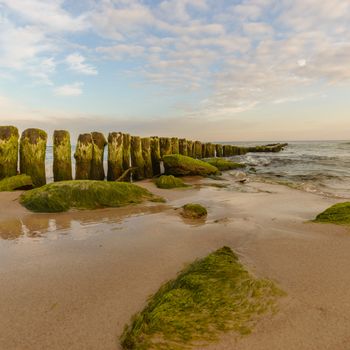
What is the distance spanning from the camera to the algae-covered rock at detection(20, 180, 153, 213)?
19.2ft

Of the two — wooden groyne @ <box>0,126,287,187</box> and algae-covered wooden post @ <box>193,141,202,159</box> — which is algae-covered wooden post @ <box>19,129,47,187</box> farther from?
algae-covered wooden post @ <box>193,141,202,159</box>

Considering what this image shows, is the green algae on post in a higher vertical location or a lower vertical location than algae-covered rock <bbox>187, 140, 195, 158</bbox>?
lower

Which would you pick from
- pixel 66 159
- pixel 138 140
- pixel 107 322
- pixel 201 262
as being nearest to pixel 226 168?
pixel 138 140

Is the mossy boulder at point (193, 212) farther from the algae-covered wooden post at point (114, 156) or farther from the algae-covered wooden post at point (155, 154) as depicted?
the algae-covered wooden post at point (155, 154)

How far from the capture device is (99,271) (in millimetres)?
2830

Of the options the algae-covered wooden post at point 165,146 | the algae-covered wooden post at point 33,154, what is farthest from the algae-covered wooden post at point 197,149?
the algae-covered wooden post at point 33,154

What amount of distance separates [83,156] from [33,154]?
→ 1.52 metres

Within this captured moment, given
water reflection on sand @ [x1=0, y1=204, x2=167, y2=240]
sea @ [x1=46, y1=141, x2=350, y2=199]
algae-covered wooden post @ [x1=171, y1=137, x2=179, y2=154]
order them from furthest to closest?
algae-covered wooden post @ [x1=171, y1=137, x2=179, y2=154], sea @ [x1=46, y1=141, x2=350, y2=199], water reflection on sand @ [x1=0, y1=204, x2=167, y2=240]

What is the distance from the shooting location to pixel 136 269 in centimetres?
287

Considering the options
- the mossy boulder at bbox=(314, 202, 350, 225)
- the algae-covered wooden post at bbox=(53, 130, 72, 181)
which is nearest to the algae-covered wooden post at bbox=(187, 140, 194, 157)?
the algae-covered wooden post at bbox=(53, 130, 72, 181)

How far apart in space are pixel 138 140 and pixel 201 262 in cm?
947

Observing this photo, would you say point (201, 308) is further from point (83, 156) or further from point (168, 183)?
point (83, 156)

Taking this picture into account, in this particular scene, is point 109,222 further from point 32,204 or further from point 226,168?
point 226,168

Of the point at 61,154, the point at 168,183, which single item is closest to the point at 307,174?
the point at 168,183
